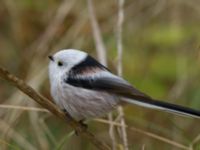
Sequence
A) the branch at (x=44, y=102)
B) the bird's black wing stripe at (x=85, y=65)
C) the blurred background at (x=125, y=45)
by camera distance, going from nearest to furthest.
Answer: the branch at (x=44, y=102) → the bird's black wing stripe at (x=85, y=65) → the blurred background at (x=125, y=45)

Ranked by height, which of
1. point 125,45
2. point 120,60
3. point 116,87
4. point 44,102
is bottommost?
point 125,45

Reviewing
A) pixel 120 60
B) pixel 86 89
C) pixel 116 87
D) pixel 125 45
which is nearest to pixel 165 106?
pixel 116 87

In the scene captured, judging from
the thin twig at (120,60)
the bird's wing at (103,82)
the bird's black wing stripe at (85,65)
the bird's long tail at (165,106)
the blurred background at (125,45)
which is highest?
the bird's black wing stripe at (85,65)

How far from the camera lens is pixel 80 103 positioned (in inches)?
72.2

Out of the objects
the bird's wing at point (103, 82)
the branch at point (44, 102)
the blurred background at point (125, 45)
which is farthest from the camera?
the blurred background at point (125, 45)

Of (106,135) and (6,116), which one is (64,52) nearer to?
(6,116)

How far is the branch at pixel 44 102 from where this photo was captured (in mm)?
1592

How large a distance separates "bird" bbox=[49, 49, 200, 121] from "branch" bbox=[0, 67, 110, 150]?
0.06m

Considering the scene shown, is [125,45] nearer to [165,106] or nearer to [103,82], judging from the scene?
[103,82]

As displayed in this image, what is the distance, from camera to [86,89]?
186 centimetres

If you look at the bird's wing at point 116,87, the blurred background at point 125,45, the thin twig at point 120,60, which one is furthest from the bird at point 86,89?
the blurred background at point 125,45

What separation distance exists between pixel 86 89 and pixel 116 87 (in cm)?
11

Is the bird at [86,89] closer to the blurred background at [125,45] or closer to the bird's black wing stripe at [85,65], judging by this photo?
the bird's black wing stripe at [85,65]

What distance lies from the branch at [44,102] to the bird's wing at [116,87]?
13 cm
